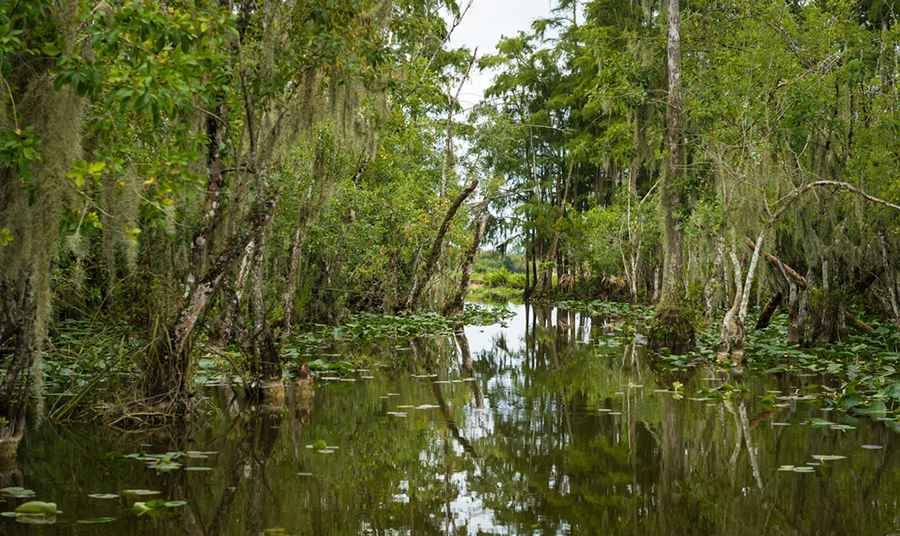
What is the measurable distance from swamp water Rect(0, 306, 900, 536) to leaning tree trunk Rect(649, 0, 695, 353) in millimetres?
4187

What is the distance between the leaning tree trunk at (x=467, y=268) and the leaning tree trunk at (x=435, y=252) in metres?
1.03

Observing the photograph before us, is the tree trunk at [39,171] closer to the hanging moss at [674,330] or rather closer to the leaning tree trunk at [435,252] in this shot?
the hanging moss at [674,330]

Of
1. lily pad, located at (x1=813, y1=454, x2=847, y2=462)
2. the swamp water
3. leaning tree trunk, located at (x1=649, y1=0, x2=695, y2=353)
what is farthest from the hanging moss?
lily pad, located at (x1=813, y1=454, x2=847, y2=462)

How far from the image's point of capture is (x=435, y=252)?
69.2 ft

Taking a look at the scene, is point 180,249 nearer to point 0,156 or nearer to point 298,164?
point 0,156

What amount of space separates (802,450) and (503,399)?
3.60 meters

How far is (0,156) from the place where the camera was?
15.8 feet

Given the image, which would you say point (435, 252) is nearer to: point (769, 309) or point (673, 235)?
point (673, 235)

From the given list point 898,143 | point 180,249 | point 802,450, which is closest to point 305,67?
point 180,249

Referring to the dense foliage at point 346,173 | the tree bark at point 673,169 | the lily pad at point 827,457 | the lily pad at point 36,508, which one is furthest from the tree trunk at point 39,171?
the tree bark at point 673,169

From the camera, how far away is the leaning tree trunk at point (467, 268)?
22.6 meters

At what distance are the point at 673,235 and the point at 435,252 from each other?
25.1ft

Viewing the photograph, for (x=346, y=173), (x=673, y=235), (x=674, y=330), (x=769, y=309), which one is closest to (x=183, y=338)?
(x=674, y=330)

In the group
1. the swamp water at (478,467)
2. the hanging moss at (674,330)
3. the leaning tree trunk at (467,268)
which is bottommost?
the swamp water at (478,467)
